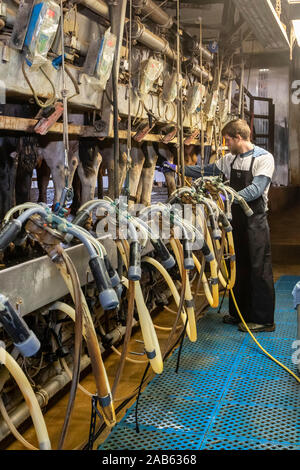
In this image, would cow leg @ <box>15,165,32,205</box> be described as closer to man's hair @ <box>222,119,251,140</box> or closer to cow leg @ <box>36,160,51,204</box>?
cow leg @ <box>36,160,51,204</box>

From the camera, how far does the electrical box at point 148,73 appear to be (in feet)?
15.3

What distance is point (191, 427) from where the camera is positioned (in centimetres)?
295

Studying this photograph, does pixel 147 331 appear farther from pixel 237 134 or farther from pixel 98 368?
pixel 237 134

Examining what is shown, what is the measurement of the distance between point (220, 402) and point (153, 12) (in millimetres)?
3442

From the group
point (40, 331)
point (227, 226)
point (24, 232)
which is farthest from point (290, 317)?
point (24, 232)

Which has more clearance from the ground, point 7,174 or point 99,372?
point 7,174

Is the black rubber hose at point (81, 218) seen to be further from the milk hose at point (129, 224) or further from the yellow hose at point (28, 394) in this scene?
the yellow hose at point (28, 394)

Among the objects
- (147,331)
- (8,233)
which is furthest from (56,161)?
(8,233)

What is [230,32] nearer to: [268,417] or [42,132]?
[42,132]

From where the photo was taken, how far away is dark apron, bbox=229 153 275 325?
4754mm

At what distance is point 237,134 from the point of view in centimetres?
473

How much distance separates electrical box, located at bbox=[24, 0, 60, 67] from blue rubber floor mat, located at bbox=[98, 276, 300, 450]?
2.03 m

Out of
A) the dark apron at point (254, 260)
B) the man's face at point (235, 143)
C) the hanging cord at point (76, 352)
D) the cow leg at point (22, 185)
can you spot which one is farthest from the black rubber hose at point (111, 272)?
the man's face at point (235, 143)
